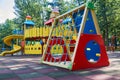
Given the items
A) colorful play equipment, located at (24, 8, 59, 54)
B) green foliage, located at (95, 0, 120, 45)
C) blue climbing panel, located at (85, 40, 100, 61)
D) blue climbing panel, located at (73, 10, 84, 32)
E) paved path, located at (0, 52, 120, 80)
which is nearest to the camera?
paved path, located at (0, 52, 120, 80)

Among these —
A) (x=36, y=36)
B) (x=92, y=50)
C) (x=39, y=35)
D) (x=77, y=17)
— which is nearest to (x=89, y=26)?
(x=92, y=50)

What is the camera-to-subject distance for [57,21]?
430 inches

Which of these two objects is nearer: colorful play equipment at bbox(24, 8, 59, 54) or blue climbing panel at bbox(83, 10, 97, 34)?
blue climbing panel at bbox(83, 10, 97, 34)

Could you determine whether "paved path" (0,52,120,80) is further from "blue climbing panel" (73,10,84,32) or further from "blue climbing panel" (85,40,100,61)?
"blue climbing panel" (73,10,84,32)

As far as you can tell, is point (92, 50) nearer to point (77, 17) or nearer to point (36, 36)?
point (77, 17)

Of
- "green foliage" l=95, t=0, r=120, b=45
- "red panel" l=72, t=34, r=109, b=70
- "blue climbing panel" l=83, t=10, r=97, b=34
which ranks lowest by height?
"red panel" l=72, t=34, r=109, b=70

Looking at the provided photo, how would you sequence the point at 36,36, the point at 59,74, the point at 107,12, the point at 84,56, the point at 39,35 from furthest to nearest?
the point at 107,12 < the point at 36,36 < the point at 39,35 < the point at 84,56 < the point at 59,74

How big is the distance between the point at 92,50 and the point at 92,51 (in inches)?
1.9

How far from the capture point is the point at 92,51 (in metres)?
8.59

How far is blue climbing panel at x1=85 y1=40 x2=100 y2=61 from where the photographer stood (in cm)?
834

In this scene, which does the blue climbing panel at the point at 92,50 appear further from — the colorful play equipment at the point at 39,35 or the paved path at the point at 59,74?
the colorful play equipment at the point at 39,35

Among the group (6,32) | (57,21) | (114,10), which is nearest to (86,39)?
(57,21)

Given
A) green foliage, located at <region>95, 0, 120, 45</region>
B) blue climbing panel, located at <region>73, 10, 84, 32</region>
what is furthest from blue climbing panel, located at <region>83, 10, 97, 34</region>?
green foliage, located at <region>95, 0, 120, 45</region>

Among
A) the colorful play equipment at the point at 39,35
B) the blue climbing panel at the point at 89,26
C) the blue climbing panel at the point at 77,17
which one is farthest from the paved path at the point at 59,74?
the colorful play equipment at the point at 39,35
